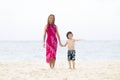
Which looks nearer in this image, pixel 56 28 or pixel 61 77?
pixel 61 77

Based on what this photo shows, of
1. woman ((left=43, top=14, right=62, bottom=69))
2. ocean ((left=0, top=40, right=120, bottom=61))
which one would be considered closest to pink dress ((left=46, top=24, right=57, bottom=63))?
woman ((left=43, top=14, right=62, bottom=69))

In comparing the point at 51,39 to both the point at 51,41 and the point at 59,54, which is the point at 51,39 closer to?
the point at 51,41

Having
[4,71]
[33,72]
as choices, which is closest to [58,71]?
[33,72]

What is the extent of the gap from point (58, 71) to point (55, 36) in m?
1.29

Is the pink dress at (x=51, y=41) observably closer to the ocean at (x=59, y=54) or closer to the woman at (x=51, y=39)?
the woman at (x=51, y=39)

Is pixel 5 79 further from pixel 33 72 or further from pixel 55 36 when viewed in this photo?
pixel 55 36

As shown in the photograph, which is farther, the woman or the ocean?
the ocean

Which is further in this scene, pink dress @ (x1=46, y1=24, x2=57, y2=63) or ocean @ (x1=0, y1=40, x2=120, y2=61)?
ocean @ (x1=0, y1=40, x2=120, y2=61)

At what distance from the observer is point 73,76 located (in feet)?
36.7

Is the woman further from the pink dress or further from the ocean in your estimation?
the ocean

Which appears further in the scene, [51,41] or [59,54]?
[59,54]

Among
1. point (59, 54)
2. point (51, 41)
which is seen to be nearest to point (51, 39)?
point (51, 41)

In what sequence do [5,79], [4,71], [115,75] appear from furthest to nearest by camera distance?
[4,71], [115,75], [5,79]

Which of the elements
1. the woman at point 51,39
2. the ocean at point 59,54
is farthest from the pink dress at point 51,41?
the ocean at point 59,54
